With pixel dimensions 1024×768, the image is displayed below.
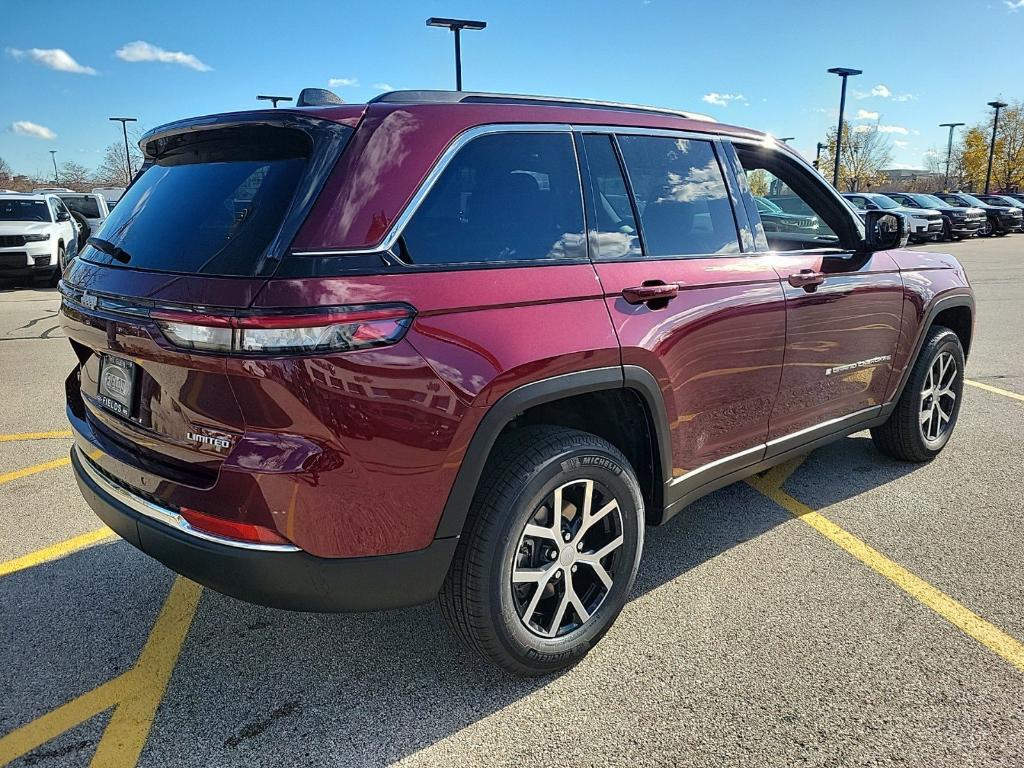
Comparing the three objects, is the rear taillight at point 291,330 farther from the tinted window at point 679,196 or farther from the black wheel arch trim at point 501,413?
the tinted window at point 679,196

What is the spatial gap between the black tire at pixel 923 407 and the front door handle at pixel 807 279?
1.27 meters

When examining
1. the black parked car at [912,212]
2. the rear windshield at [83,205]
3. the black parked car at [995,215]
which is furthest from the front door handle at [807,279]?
the black parked car at [995,215]

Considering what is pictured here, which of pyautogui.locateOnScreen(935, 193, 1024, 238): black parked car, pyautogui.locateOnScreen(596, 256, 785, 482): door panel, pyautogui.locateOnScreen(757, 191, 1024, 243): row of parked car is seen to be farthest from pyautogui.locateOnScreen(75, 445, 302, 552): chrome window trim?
pyautogui.locateOnScreen(935, 193, 1024, 238): black parked car

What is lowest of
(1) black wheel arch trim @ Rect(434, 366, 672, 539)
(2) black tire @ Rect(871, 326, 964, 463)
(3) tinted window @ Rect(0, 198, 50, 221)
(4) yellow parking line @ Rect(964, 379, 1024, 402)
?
(4) yellow parking line @ Rect(964, 379, 1024, 402)

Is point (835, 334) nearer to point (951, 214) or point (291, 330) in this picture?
point (291, 330)

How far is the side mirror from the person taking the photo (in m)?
3.68

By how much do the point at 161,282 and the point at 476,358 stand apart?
0.93 metres

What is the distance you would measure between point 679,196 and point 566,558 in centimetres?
151

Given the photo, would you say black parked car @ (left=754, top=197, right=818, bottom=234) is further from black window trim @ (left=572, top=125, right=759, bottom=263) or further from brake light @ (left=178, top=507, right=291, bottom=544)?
brake light @ (left=178, top=507, right=291, bottom=544)

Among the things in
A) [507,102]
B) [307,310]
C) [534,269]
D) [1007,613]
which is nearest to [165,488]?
[307,310]

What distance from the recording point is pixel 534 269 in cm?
239

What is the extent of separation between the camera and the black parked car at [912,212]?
23844mm

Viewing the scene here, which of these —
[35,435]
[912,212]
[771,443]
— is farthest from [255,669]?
[912,212]

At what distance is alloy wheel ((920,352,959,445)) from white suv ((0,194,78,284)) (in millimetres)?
13977
